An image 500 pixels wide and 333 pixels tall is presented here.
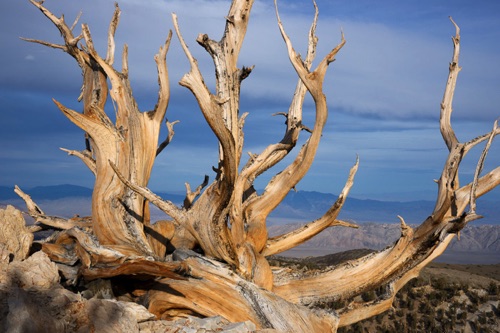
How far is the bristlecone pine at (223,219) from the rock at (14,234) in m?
0.69

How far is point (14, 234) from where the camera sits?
17.8 feet

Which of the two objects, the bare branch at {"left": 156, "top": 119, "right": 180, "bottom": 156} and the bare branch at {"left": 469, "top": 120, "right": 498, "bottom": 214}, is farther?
the bare branch at {"left": 156, "top": 119, "right": 180, "bottom": 156}

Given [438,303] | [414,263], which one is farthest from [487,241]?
[414,263]

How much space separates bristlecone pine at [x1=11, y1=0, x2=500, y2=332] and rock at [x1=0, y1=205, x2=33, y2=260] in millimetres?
691

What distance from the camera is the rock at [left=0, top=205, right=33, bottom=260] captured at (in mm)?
5312

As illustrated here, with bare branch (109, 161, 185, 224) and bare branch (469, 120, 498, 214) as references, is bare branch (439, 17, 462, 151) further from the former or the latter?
bare branch (109, 161, 185, 224)

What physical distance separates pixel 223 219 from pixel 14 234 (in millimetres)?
2319

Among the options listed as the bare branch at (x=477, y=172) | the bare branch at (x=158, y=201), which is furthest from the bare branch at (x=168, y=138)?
the bare branch at (x=477, y=172)

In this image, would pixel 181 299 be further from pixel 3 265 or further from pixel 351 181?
pixel 351 181

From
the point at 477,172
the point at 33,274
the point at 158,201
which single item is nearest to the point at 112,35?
the point at 158,201

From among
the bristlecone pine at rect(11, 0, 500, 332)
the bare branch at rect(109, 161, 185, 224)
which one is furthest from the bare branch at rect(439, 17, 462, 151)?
the bare branch at rect(109, 161, 185, 224)

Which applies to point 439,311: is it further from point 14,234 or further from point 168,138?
point 14,234

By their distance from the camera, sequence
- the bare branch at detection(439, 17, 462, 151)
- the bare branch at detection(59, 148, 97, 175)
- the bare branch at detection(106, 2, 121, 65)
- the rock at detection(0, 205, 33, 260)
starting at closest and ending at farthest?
the rock at detection(0, 205, 33, 260) → the bare branch at detection(439, 17, 462, 151) → the bare branch at detection(106, 2, 121, 65) → the bare branch at detection(59, 148, 97, 175)

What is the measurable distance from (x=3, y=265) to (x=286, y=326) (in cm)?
284
